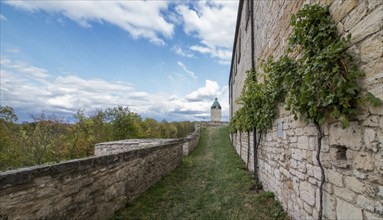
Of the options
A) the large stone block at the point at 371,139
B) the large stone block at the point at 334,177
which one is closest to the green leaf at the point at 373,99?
the large stone block at the point at 371,139

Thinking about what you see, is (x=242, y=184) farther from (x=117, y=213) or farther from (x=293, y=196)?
(x=117, y=213)

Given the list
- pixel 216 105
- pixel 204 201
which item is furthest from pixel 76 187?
pixel 216 105

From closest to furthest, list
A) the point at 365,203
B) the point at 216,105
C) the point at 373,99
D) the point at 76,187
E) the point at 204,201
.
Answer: the point at 373,99
the point at 365,203
the point at 76,187
the point at 204,201
the point at 216,105

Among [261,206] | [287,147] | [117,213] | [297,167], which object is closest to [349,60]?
[297,167]

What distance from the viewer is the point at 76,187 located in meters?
3.23

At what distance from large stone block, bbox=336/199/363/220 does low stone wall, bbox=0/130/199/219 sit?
334cm

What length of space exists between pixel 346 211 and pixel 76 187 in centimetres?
338

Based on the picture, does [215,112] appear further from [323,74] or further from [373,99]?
[373,99]

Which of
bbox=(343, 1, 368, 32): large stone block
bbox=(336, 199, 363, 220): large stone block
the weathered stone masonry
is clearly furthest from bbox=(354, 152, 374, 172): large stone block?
bbox=(343, 1, 368, 32): large stone block

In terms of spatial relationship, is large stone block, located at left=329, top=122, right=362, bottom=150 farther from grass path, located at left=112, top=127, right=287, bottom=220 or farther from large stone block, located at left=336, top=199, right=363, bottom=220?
grass path, located at left=112, top=127, right=287, bottom=220

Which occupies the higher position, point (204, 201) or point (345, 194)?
point (345, 194)

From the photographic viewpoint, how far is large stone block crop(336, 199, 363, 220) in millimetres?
2090

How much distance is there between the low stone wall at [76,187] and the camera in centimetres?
236

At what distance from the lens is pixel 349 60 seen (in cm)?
218
